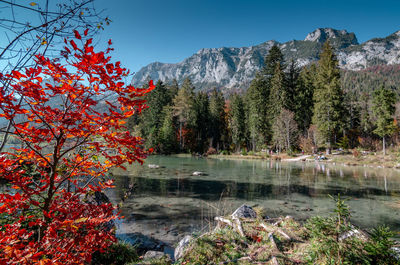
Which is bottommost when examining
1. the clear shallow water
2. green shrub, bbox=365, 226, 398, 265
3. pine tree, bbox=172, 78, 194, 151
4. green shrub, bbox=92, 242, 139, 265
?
the clear shallow water

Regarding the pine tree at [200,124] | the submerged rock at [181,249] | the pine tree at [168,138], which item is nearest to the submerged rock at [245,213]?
the submerged rock at [181,249]

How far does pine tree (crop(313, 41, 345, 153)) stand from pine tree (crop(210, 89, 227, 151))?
19369mm

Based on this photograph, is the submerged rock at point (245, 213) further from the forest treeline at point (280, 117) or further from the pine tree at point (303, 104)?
the pine tree at point (303, 104)

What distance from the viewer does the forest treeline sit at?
29188 mm

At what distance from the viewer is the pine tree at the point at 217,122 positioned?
44.3 metres

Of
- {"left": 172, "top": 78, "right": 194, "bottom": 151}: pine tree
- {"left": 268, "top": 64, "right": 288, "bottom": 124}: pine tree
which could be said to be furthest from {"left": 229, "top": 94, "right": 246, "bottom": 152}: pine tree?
{"left": 172, "top": 78, "right": 194, "bottom": 151}: pine tree

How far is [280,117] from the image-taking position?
3170 centimetres

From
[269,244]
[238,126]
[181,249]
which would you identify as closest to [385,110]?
[238,126]

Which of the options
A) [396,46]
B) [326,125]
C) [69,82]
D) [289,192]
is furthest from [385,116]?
[396,46]

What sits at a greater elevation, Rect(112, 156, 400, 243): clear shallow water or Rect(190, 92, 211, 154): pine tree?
Rect(190, 92, 211, 154): pine tree

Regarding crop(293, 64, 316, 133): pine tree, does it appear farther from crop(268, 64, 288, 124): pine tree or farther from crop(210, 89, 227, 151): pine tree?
crop(210, 89, 227, 151): pine tree

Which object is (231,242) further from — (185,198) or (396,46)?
(396,46)

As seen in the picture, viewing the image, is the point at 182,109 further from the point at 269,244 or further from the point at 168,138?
the point at 269,244

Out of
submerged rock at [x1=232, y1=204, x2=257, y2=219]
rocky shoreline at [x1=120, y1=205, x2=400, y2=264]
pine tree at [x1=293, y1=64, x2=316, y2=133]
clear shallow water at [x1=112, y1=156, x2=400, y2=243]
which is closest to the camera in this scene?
rocky shoreline at [x1=120, y1=205, x2=400, y2=264]
